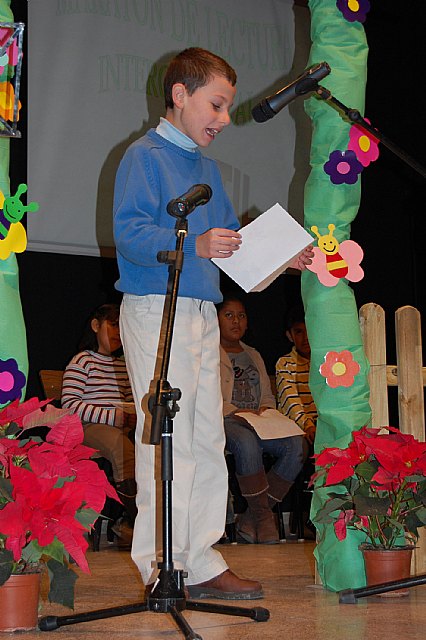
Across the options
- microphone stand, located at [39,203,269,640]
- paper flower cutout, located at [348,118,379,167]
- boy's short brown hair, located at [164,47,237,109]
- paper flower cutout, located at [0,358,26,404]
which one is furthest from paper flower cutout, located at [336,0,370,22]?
paper flower cutout, located at [0,358,26,404]

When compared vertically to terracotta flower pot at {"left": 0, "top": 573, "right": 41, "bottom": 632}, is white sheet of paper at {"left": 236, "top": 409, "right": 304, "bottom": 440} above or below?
above

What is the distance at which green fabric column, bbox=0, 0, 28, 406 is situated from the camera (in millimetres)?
2229

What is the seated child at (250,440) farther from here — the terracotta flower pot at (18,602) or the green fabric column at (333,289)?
the terracotta flower pot at (18,602)

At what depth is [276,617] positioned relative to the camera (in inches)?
81.1

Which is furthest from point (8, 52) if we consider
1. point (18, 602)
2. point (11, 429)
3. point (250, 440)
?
point (250, 440)

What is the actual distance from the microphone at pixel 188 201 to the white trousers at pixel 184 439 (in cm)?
39

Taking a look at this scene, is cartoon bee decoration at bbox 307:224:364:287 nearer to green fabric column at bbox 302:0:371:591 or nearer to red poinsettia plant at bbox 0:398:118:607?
green fabric column at bbox 302:0:371:591

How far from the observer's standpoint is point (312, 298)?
8.69ft

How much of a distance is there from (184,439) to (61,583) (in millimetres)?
463

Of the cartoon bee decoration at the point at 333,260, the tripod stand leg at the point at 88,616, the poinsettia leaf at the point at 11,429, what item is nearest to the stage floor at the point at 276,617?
the tripod stand leg at the point at 88,616

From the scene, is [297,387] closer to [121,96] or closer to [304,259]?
[121,96]

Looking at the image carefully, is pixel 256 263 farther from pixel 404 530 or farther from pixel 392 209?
pixel 392 209

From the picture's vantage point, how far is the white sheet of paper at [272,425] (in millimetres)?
4172

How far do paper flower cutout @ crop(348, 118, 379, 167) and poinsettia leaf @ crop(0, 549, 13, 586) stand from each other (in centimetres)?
152
